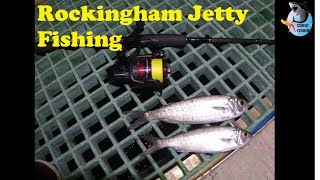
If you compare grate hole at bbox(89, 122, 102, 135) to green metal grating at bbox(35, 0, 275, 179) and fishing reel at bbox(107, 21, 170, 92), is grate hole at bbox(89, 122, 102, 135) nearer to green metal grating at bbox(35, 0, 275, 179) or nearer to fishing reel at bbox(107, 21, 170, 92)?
green metal grating at bbox(35, 0, 275, 179)

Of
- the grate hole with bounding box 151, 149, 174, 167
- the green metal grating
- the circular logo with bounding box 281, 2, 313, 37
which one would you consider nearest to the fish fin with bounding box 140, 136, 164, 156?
the green metal grating

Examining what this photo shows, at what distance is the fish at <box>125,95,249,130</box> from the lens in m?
3.87

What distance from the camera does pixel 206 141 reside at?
3723 mm

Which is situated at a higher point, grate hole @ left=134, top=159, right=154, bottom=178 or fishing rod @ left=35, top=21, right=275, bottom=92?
fishing rod @ left=35, top=21, right=275, bottom=92

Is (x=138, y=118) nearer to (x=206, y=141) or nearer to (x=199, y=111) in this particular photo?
(x=199, y=111)

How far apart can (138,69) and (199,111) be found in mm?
1037

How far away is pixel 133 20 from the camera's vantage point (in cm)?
490

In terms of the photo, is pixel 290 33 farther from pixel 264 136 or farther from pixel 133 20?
pixel 133 20

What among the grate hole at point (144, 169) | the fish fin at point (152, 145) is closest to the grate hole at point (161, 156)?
the grate hole at point (144, 169)

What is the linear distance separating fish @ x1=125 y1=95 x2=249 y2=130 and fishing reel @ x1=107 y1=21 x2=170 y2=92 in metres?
0.38

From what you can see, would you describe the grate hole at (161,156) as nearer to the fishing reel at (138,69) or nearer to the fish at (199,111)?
the fish at (199,111)

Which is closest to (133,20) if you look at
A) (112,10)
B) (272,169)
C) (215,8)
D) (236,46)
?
(112,10)

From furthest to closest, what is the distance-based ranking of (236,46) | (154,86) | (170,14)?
(170,14), (236,46), (154,86)
